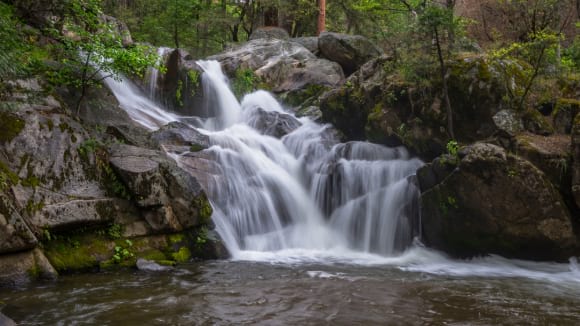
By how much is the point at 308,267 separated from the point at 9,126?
18.3 feet

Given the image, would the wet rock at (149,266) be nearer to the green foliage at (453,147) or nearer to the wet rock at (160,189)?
the wet rock at (160,189)

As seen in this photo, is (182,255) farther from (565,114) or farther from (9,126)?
(565,114)

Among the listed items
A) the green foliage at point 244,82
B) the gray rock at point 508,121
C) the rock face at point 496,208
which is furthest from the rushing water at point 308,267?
the green foliage at point 244,82

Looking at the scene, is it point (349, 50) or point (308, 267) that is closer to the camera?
point (308, 267)

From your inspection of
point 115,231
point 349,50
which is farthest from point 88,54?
point 349,50

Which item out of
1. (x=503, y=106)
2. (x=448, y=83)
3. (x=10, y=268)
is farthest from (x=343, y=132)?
(x=10, y=268)

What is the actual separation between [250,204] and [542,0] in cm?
905

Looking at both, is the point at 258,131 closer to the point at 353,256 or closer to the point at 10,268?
the point at 353,256

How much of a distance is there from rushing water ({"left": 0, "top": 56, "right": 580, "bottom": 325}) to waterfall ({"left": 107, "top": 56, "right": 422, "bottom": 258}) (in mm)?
29

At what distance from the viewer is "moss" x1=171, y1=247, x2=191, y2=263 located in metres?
8.02

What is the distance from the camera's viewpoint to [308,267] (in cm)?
809

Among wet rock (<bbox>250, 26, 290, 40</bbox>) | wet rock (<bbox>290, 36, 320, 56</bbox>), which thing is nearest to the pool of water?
wet rock (<bbox>290, 36, 320, 56</bbox>)

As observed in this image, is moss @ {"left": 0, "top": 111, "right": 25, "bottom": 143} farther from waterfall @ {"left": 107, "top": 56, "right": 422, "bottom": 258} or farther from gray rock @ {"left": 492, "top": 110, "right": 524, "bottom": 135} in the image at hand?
gray rock @ {"left": 492, "top": 110, "right": 524, "bottom": 135}

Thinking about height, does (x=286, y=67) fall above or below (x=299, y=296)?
above
